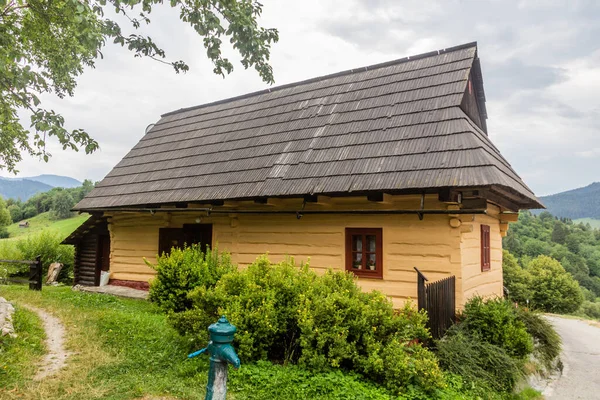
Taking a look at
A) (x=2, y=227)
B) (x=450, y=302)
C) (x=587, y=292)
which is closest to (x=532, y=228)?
(x=587, y=292)

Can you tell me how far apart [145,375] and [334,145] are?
5.28m

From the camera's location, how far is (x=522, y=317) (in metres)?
7.09

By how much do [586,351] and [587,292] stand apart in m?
37.3

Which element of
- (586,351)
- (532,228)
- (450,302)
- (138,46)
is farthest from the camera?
(532,228)

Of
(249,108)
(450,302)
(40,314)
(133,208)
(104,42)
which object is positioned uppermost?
(249,108)

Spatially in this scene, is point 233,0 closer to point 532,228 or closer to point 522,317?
point 522,317

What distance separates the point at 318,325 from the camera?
4.51 meters

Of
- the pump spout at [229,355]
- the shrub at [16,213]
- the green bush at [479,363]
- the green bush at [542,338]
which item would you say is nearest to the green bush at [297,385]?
the green bush at [479,363]

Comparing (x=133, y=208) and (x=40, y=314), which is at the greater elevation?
(x=133, y=208)

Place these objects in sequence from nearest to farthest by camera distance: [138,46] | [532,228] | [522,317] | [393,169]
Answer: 1. [138,46]
2. [393,169]
3. [522,317]
4. [532,228]

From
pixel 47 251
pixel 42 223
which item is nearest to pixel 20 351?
pixel 47 251

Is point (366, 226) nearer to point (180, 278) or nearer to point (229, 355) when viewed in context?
point (180, 278)

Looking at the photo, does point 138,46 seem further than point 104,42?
Yes

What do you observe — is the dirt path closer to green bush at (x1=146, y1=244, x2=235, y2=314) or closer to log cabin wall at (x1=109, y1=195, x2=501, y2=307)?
green bush at (x1=146, y1=244, x2=235, y2=314)
